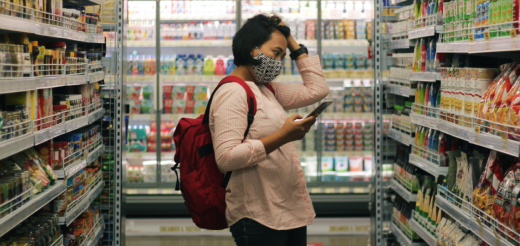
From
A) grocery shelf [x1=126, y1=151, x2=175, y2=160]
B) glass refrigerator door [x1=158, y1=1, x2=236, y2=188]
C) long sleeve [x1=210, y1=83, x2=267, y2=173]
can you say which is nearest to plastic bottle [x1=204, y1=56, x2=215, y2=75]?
glass refrigerator door [x1=158, y1=1, x2=236, y2=188]

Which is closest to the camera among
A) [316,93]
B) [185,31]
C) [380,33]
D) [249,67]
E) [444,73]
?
[249,67]

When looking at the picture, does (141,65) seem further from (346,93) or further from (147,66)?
(346,93)

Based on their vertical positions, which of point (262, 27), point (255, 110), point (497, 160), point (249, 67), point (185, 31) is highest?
point (185, 31)

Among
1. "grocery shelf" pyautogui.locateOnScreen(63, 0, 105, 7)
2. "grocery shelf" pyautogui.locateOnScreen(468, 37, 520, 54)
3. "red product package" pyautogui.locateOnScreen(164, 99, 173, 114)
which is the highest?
"grocery shelf" pyautogui.locateOnScreen(63, 0, 105, 7)

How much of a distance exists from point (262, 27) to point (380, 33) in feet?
4.12

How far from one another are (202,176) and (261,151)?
28 cm

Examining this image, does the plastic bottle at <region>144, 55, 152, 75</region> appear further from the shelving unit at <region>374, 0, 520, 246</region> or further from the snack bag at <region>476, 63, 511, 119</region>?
the snack bag at <region>476, 63, 511, 119</region>

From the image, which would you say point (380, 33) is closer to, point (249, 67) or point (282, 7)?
point (249, 67)

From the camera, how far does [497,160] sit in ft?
6.43

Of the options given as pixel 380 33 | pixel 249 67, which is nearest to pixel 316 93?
pixel 249 67

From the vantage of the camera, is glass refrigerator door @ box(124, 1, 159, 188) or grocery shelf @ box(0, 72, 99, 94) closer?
grocery shelf @ box(0, 72, 99, 94)

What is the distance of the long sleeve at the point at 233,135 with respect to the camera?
1776 millimetres

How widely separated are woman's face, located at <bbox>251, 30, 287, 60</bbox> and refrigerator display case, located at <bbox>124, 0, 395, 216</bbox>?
3.37 m

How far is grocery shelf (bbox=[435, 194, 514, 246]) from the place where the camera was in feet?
5.82
